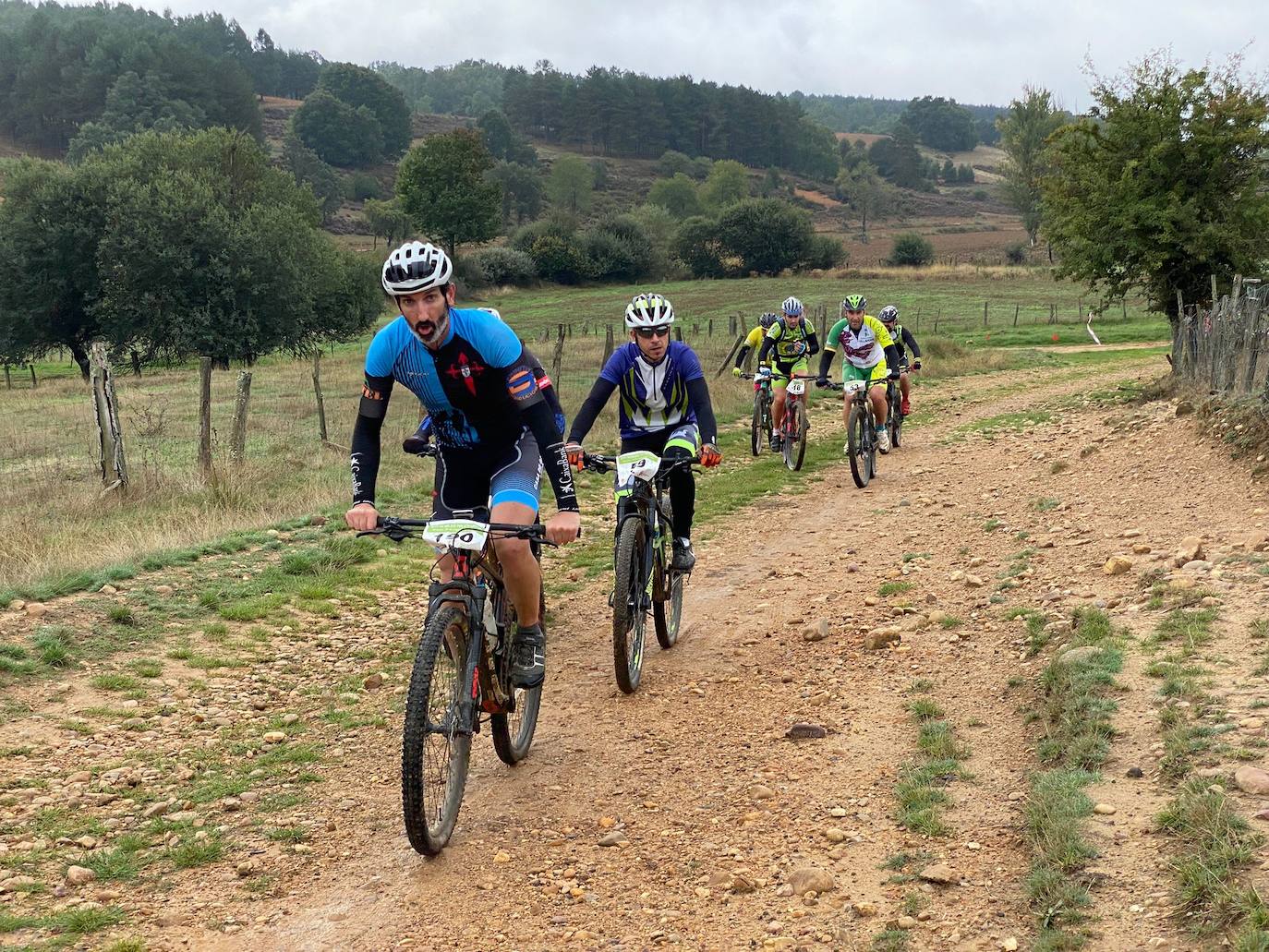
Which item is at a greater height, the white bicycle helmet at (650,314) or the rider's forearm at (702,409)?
the white bicycle helmet at (650,314)

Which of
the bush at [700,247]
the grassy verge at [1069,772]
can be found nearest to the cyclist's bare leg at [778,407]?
the grassy verge at [1069,772]

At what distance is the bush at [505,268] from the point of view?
76625 mm

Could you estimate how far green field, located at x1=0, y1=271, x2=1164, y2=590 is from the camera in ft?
33.6

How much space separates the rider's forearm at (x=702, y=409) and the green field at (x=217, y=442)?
482 cm

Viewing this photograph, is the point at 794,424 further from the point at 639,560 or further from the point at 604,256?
the point at 604,256

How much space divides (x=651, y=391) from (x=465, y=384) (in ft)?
9.12

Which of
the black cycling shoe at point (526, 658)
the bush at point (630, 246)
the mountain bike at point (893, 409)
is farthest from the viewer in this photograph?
the bush at point (630, 246)

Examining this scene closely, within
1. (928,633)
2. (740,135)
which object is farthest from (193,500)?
(740,135)

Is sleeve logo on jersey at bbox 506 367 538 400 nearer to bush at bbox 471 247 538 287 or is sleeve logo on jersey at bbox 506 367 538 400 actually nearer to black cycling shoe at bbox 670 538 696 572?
black cycling shoe at bbox 670 538 696 572

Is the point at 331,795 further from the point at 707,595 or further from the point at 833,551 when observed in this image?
the point at 833,551

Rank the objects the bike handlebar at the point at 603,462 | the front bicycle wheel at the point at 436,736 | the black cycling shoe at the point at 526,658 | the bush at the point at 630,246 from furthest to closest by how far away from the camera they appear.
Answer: the bush at the point at 630,246 < the bike handlebar at the point at 603,462 < the black cycling shoe at the point at 526,658 < the front bicycle wheel at the point at 436,736

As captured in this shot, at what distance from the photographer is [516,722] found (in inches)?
227

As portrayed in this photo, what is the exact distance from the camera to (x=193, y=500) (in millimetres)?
11867

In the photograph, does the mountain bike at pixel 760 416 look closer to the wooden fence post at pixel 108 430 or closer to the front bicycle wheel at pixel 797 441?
the front bicycle wheel at pixel 797 441
